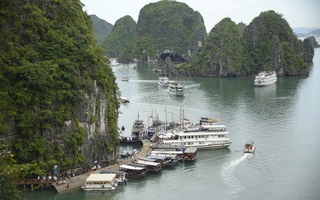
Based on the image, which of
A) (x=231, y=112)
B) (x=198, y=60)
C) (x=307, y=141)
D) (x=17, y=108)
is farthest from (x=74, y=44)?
(x=198, y=60)

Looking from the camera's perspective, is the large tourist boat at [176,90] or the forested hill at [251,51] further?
the forested hill at [251,51]

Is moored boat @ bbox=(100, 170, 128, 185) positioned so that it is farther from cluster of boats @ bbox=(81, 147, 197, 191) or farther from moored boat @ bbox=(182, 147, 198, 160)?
moored boat @ bbox=(182, 147, 198, 160)

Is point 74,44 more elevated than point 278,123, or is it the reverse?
point 74,44

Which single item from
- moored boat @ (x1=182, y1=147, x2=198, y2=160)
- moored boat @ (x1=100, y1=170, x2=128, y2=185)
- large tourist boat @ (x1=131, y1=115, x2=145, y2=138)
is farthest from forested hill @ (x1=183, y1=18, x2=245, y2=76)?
moored boat @ (x1=100, y1=170, x2=128, y2=185)

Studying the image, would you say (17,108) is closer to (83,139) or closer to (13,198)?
(83,139)

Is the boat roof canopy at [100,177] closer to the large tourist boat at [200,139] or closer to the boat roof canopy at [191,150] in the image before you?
the boat roof canopy at [191,150]

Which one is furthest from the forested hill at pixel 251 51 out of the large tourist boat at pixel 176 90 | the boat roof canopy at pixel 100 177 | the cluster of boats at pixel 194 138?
the boat roof canopy at pixel 100 177

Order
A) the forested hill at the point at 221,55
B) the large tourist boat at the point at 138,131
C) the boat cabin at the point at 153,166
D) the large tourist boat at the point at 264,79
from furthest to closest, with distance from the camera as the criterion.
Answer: the forested hill at the point at 221,55
the large tourist boat at the point at 264,79
the large tourist boat at the point at 138,131
the boat cabin at the point at 153,166
